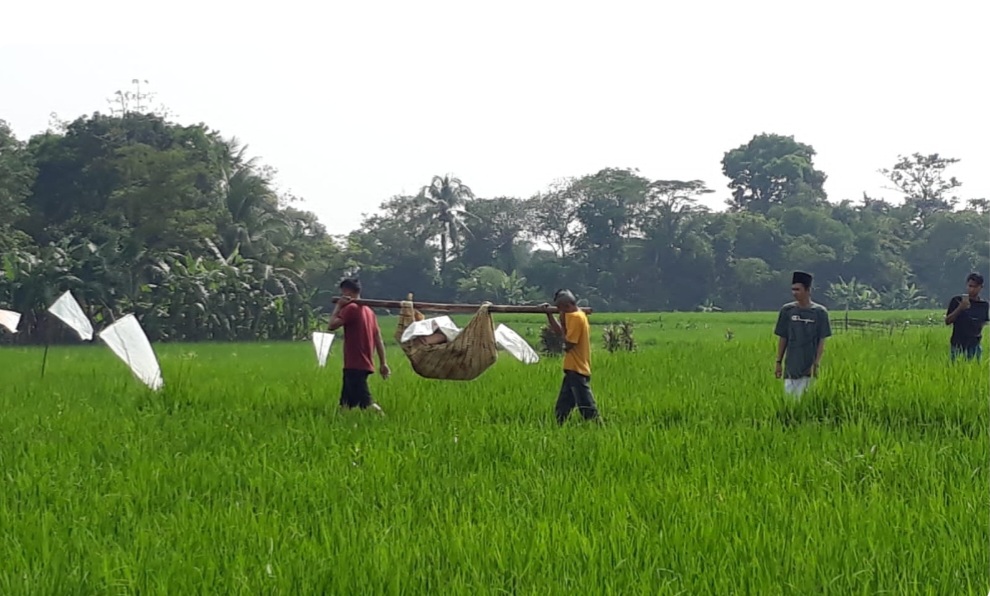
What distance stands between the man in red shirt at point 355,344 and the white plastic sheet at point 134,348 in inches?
75.8

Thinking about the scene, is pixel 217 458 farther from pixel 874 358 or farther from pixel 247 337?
pixel 247 337

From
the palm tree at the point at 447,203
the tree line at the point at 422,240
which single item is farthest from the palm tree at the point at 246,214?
the palm tree at the point at 447,203

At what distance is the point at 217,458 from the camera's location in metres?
4.75

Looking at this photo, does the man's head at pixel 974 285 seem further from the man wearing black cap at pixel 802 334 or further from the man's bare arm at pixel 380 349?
the man's bare arm at pixel 380 349

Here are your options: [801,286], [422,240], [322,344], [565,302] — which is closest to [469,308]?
[565,302]

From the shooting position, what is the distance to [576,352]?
5797 millimetres

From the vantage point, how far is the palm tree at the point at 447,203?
3828cm

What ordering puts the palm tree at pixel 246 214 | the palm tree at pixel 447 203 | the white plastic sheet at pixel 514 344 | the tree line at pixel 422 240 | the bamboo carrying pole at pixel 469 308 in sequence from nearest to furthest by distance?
1. the bamboo carrying pole at pixel 469 308
2. the white plastic sheet at pixel 514 344
3. the tree line at pixel 422 240
4. the palm tree at pixel 246 214
5. the palm tree at pixel 447 203

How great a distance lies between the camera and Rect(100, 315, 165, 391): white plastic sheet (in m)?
7.26

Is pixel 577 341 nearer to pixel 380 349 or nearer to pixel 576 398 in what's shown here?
pixel 576 398

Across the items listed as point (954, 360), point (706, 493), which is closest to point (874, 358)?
point (954, 360)

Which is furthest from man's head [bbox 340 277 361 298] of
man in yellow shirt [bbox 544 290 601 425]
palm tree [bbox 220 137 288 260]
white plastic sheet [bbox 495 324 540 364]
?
palm tree [bbox 220 137 288 260]

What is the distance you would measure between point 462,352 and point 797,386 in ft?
6.77

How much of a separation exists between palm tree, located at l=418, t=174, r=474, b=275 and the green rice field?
3107 centimetres
